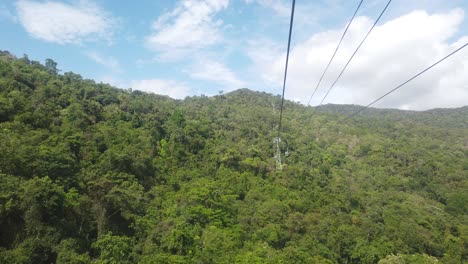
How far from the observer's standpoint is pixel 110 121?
1715 inches

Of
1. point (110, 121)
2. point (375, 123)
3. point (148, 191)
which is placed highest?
point (375, 123)

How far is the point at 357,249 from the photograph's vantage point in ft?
119

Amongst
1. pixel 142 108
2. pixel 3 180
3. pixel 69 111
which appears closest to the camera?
pixel 3 180

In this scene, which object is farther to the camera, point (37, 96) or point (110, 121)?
point (110, 121)

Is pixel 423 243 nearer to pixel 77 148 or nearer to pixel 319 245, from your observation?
pixel 319 245

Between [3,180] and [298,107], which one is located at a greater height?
[298,107]

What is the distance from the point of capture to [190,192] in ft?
105

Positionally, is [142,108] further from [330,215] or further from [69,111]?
[330,215]

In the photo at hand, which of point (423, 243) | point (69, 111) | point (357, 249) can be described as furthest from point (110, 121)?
point (423, 243)

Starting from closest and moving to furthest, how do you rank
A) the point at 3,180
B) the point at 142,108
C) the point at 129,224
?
the point at 3,180, the point at 129,224, the point at 142,108

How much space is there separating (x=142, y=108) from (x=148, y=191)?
81.2 ft

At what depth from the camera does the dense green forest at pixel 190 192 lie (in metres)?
21.2

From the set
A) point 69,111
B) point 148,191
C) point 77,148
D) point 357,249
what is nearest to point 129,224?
point 148,191

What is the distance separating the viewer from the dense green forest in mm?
21250
